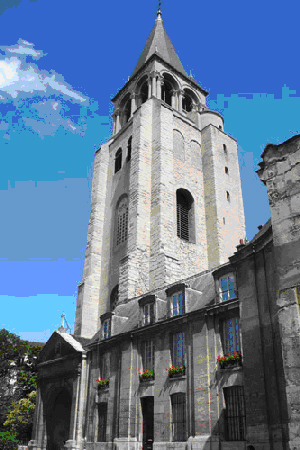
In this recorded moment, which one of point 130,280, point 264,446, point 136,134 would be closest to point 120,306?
point 130,280

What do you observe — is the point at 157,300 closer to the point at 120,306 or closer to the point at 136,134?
the point at 120,306

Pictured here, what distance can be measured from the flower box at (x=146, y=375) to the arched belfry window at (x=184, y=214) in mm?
15534

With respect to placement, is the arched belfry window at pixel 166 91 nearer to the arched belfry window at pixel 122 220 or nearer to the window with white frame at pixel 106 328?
the arched belfry window at pixel 122 220

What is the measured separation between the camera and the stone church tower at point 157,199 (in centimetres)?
2959

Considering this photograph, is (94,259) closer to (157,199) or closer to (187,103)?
(157,199)

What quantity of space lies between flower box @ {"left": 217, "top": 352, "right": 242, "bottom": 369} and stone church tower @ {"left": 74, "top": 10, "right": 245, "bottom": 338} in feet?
39.4

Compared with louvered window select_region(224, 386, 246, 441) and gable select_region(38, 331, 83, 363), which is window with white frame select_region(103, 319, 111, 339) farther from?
louvered window select_region(224, 386, 246, 441)

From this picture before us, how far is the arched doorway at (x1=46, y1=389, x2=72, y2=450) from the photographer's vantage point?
2333cm

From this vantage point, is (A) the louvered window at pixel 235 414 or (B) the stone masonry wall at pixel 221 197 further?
(B) the stone masonry wall at pixel 221 197

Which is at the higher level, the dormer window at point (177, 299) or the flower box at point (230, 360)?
the dormer window at point (177, 299)

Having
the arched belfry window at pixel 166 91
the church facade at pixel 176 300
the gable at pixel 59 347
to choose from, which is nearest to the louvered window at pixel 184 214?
the church facade at pixel 176 300

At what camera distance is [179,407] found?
52.3 ft

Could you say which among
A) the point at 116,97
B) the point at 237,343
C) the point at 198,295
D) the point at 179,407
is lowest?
the point at 179,407

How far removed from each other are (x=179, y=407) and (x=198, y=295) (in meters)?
4.64
